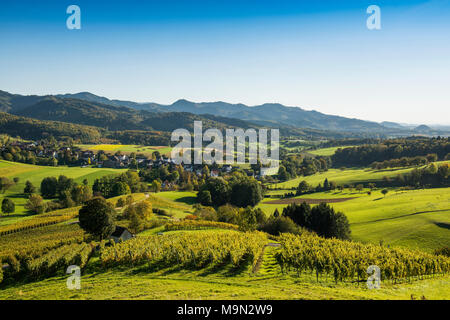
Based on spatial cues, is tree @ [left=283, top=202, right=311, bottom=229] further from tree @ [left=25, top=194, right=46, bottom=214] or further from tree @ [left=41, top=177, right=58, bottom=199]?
tree @ [left=41, top=177, right=58, bottom=199]

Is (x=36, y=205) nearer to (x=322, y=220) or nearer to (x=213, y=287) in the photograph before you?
(x=213, y=287)

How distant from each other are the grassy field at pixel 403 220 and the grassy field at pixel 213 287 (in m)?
25.6

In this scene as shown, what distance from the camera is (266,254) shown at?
32.2 meters

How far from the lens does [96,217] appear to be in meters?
36.3

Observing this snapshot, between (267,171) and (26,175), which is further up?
(26,175)

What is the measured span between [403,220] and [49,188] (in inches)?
3999

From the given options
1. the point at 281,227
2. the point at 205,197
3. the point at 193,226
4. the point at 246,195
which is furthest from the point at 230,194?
the point at 193,226

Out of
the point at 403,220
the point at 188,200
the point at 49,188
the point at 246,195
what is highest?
the point at 49,188

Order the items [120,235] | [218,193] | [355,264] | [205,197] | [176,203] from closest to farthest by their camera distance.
Answer: [355,264] → [120,235] → [176,203] → [205,197] → [218,193]

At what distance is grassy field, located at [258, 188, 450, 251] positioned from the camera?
45.3 meters

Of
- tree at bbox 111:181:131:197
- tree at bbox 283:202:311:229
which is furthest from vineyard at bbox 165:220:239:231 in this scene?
tree at bbox 111:181:131:197

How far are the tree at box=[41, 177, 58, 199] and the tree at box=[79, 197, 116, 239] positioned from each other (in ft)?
202

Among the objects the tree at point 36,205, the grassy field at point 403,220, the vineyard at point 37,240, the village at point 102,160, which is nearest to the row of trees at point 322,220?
the grassy field at point 403,220
